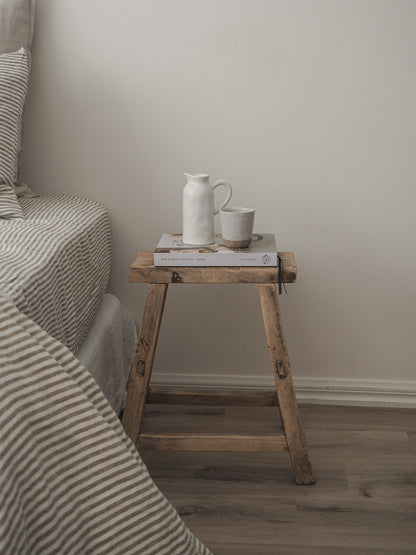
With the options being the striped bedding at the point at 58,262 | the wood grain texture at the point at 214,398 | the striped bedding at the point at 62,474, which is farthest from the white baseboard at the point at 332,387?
the striped bedding at the point at 62,474

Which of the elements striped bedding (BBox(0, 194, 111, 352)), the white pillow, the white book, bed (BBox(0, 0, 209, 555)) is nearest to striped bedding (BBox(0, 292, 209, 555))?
bed (BBox(0, 0, 209, 555))

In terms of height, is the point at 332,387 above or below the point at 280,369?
below

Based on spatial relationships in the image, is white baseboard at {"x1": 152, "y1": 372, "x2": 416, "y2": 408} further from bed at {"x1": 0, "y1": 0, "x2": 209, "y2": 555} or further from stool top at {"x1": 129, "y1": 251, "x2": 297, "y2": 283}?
bed at {"x1": 0, "y1": 0, "x2": 209, "y2": 555}

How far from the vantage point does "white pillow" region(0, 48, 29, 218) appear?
1441 mm

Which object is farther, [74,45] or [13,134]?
[74,45]

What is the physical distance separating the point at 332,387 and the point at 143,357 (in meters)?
0.64

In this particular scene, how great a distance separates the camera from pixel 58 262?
3.90 feet

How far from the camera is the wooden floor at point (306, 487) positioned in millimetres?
1178

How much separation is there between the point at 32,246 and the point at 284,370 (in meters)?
0.59

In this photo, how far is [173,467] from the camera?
1430mm

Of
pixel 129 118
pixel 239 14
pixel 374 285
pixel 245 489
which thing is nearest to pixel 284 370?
pixel 245 489

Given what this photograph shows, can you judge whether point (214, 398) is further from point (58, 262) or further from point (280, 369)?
point (58, 262)

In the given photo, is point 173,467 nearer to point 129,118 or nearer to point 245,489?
point 245,489

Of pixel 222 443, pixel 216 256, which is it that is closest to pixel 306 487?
pixel 222 443
